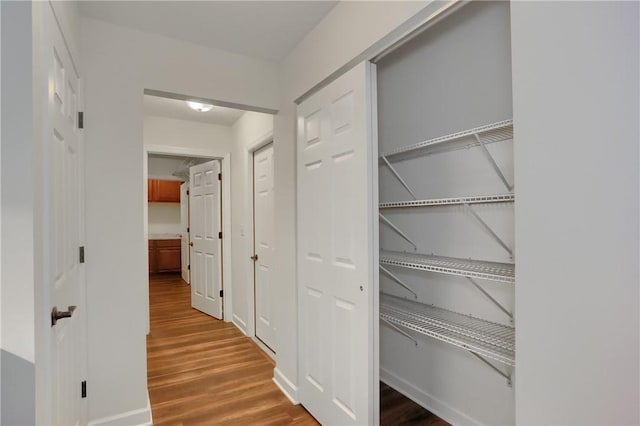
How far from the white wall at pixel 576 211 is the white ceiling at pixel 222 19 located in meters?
1.40

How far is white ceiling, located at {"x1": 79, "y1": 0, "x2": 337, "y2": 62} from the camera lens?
1968mm

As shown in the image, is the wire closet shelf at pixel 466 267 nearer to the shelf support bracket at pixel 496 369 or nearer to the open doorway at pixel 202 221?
the shelf support bracket at pixel 496 369

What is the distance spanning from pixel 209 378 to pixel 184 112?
2838mm

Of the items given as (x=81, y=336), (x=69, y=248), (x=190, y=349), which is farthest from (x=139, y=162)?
(x=190, y=349)

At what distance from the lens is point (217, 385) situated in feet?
8.80

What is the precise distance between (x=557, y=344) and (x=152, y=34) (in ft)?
9.07

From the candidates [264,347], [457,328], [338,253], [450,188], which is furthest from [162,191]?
[457,328]

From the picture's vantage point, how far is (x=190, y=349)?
3.43 metres

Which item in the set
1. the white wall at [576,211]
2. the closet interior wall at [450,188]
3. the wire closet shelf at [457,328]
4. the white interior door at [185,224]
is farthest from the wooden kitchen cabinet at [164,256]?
the white wall at [576,211]

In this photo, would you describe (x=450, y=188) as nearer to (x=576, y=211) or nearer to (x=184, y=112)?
(x=576, y=211)

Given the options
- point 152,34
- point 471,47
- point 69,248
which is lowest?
point 69,248

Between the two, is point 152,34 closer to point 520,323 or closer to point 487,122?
point 487,122

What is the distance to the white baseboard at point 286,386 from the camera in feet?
7.99

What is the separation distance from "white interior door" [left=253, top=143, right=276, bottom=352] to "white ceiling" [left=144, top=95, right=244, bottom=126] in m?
0.61
